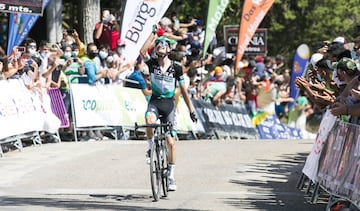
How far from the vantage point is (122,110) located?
23.5m

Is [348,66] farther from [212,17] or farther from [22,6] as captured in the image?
[212,17]

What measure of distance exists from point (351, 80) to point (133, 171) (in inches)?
211

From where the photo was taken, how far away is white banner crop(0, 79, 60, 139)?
18.8 m

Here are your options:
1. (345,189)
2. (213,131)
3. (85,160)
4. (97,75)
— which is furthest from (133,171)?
(213,131)

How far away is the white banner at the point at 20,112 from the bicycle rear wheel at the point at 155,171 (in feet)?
19.4

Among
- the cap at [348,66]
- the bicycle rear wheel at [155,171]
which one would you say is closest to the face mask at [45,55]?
the bicycle rear wheel at [155,171]

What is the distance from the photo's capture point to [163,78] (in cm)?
1384

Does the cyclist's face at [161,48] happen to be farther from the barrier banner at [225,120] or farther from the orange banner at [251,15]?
the orange banner at [251,15]

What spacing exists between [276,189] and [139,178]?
2.11 m

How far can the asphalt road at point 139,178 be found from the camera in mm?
12875

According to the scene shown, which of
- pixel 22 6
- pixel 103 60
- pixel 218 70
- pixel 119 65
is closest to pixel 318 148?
pixel 22 6

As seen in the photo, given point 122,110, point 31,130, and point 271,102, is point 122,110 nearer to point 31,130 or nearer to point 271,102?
point 31,130

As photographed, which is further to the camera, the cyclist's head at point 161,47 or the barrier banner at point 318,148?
the cyclist's head at point 161,47

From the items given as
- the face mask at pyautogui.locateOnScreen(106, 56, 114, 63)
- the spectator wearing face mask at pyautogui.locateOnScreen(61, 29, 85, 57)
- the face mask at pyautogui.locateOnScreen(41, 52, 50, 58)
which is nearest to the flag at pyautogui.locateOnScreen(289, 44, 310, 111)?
the spectator wearing face mask at pyautogui.locateOnScreen(61, 29, 85, 57)
